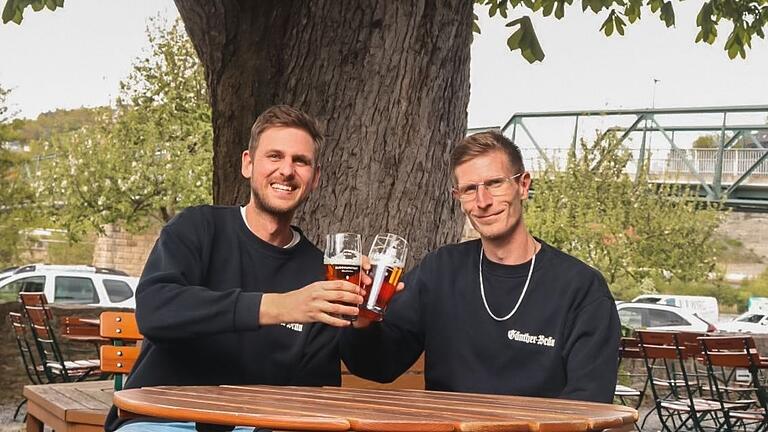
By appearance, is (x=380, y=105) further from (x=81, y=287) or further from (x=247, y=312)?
(x=81, y=287)

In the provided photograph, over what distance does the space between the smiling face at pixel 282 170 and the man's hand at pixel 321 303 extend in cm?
61

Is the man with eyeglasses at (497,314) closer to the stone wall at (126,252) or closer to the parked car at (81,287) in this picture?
the parked car at (81,287)

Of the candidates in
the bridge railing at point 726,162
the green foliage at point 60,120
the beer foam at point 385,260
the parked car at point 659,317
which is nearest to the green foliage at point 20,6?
the beer foam at point 385,260

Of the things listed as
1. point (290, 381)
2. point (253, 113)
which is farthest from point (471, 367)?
point (253, 113)

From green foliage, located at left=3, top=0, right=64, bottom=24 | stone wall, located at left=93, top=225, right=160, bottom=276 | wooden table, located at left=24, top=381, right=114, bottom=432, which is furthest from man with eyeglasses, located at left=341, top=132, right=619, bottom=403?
stone wall, located at left=93, top=225, right=160, bottom=276

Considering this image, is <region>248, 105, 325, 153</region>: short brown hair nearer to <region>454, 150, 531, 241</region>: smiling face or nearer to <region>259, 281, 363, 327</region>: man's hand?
<region>454, 150, 531, 241</region>: smiling face

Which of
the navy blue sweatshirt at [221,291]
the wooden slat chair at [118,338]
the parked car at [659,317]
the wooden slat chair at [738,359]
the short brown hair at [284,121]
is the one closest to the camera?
the navy blue sweatshirt at [221,291]

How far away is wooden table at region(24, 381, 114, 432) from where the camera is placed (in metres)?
4.41

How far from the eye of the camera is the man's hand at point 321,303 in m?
2.69

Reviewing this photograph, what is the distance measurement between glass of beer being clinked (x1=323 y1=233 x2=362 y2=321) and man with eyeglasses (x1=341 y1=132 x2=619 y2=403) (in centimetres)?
54

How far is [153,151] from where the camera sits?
3247 centimetres

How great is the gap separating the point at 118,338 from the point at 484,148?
7.41 ft

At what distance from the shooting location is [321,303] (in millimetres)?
2695

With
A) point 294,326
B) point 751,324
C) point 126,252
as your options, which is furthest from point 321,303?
point 126,252
